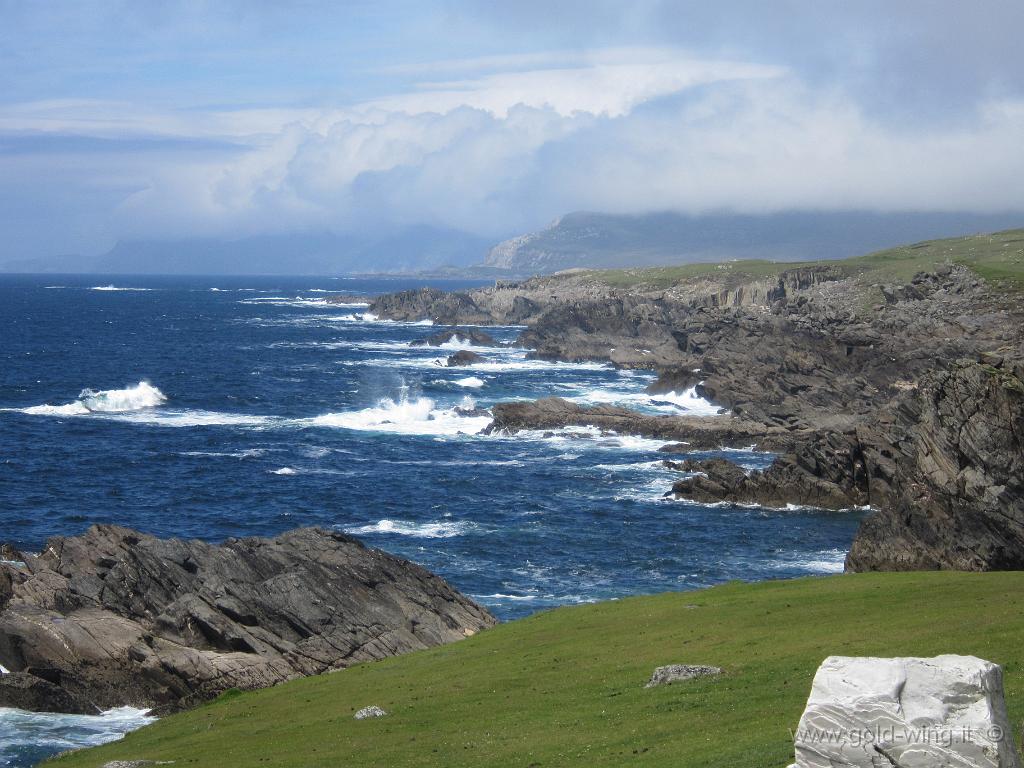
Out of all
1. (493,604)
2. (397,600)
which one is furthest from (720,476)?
(397,600)

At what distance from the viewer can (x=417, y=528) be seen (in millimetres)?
62469

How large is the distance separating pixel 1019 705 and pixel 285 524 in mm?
48344

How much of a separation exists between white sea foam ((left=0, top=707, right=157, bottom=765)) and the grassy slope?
171cm

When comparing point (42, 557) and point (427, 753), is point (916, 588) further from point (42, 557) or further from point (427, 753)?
point (42, 557)

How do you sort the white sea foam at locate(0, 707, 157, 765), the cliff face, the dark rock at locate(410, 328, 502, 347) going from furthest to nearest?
the dark rock at locate(410, 328, 502, 347) < the cliff face < the white sea foam at locate(0, 707, 157, 765)

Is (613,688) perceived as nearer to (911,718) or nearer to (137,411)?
(911,718)

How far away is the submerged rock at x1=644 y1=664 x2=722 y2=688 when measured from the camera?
2727cm

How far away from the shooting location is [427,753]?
2447 cm

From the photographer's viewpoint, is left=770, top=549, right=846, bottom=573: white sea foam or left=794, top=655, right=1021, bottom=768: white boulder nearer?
left=794, top=655, right=1021, bottom=768: white boulder

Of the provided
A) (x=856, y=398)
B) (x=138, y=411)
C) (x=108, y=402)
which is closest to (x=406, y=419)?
(x=138, y=411)

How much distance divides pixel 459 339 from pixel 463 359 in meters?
31.4

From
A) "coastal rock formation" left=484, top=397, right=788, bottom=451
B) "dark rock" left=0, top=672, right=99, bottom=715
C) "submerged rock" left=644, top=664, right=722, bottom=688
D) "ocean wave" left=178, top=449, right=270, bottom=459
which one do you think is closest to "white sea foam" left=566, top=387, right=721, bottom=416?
"coastal rock formation" left=484, top=397, right=788, bottom=451

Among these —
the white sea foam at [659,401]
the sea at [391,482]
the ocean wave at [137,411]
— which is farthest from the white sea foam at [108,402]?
the white sea foam at [659,401]

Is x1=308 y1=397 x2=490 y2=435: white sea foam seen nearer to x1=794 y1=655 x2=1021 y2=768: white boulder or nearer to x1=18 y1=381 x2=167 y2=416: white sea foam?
x1=18 y1=381 x2=167 y2=416: white sea foam
